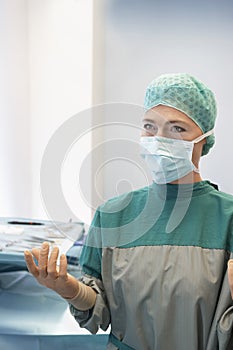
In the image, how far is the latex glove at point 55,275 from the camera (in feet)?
2.40

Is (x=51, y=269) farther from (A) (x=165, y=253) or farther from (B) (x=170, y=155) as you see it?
(B) (x=170, y=155)

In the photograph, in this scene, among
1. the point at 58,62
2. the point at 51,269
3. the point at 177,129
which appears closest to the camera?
the point at 51,269

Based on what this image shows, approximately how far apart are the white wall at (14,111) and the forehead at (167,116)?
117 cm

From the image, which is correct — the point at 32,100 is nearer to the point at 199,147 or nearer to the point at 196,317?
the point at 199,147

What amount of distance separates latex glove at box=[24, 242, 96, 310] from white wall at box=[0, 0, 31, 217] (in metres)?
1.15

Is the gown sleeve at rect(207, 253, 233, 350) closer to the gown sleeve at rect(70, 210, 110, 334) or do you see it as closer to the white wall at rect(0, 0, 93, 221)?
the gown sleeve at rect(70, 210, 110, 334)

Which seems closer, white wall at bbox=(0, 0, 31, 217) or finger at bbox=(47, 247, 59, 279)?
finger at bbox=(47, 247, 59, 279)

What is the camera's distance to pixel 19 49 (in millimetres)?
1767

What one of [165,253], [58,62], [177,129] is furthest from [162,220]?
[58,62]

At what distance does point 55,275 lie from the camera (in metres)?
0.73

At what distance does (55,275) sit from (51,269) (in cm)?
2

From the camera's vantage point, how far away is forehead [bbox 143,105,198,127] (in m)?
0.81

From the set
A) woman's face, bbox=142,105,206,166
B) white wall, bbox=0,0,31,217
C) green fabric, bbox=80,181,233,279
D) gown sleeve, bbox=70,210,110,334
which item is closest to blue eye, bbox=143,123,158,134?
woman's face, bbox=142,105,206,166

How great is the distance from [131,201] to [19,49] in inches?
48.7
